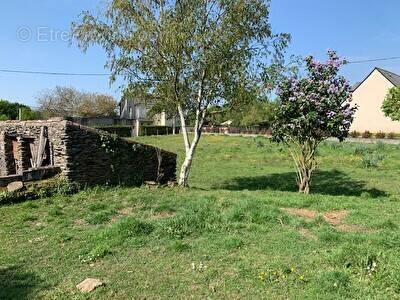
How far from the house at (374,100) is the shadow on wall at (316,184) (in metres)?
38.0

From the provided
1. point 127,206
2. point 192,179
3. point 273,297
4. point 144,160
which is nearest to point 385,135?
point 192,179

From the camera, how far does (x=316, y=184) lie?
16.2 meters

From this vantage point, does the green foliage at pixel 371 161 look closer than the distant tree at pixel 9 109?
Yes

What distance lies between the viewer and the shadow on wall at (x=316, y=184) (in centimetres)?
1448

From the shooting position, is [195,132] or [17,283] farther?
[195,132]

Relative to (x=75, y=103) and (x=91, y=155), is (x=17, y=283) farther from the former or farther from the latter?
(x=75, y=103)

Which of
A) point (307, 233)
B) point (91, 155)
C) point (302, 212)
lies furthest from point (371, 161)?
point (307, 233)

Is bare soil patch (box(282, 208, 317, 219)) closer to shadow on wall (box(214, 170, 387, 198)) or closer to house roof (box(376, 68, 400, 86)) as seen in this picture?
shadow on wall (box(214, 170, 387, 198))

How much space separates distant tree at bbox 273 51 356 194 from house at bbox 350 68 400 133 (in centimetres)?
4287

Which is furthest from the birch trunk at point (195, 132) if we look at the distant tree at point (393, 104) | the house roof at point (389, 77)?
the house roof at point (389, 77)

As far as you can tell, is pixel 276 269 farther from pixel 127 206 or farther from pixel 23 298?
pixel 127 206

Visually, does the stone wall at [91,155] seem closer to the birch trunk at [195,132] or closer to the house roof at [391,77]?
→ the birch trunk at [195,132]

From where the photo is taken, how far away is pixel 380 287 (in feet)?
A: 15.3

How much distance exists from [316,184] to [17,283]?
→ 12.8 meters
